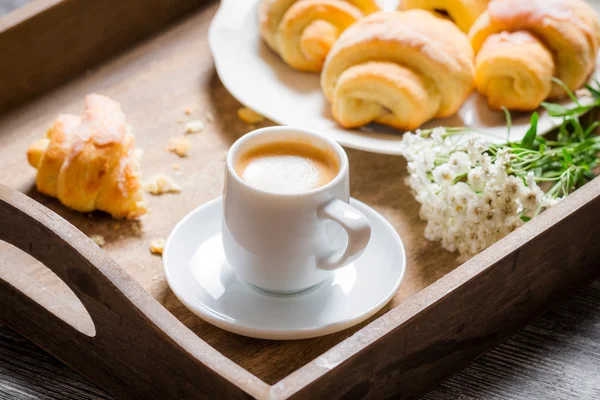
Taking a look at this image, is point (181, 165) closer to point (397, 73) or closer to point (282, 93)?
point (282, 93)

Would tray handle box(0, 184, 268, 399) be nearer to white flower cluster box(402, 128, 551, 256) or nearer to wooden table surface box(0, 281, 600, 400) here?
wooden table surface box(0, 281, 600, 400)

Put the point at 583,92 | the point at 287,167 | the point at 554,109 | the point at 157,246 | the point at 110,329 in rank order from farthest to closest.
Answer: the point at 583,92 → the point at 554,109 → the point at 157,246 → the point at 287,167 → the point at 110,329

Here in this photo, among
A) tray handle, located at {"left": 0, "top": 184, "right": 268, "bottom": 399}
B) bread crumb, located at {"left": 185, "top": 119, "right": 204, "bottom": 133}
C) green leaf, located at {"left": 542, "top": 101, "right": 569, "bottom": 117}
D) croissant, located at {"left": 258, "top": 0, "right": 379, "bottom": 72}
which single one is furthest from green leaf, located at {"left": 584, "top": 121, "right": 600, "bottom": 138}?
tray handle, located at {"left": 0, "top": 184, "right": 268, "bottom": 399}

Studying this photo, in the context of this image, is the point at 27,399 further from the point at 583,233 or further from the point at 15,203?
the point at 583,233

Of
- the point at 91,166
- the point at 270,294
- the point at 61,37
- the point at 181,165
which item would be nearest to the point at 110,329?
the point at 270,294

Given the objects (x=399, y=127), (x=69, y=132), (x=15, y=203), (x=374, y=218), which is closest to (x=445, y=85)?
(x=399, y=127)

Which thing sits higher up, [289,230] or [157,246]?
[289,230]

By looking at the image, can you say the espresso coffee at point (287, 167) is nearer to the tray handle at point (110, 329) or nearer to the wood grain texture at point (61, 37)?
the tray handle at point (110, 329)
